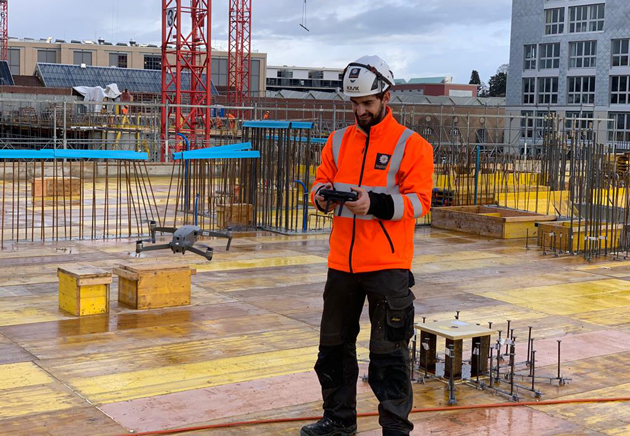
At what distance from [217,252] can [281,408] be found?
8541 mm

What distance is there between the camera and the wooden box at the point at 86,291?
34.5 ft

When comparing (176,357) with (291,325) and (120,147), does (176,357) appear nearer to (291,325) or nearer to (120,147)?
(291,325)

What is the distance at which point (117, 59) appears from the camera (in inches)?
4348

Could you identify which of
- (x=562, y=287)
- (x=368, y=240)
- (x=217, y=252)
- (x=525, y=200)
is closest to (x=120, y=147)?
(x=525, y=200)

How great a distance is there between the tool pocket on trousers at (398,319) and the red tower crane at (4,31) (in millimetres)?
108392

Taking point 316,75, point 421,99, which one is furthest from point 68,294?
point 316,75

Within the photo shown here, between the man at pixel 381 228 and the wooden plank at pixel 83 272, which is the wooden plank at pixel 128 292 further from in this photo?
the man at pixel 381 228

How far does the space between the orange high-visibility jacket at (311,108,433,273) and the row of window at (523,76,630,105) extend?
181 ft

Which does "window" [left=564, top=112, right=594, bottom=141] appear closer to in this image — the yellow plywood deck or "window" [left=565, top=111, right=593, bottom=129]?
"window" [left=565, top=111, right=593, bottom=129]

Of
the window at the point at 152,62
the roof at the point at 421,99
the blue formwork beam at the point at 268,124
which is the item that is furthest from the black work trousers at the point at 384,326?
the window at the point at 152,62

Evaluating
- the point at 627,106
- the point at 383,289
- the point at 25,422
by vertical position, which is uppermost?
the point at 627,106

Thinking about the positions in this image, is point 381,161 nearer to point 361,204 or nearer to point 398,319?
point 361,204

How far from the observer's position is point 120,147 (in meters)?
40.8

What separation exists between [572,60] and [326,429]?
6195 centimetres
